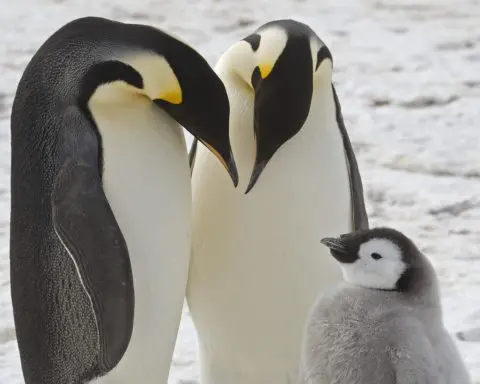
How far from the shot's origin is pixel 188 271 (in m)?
2.77

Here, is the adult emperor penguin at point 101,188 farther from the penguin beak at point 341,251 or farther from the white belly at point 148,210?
the penguin beak at point 341,251

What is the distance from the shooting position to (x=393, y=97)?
197 inches

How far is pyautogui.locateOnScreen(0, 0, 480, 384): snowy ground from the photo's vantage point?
3611 millimetres

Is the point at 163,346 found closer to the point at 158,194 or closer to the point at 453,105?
the point at 158,194

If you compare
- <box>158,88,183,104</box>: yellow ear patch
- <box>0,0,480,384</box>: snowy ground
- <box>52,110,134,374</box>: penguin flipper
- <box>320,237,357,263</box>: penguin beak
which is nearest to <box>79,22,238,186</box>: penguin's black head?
<box>158,88,183,104</box>: yellow ear patch

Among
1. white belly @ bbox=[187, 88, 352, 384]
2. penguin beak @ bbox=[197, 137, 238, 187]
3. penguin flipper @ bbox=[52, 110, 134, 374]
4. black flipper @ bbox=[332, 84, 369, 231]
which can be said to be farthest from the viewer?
black flipper @ bbox=[332, 84, 369, 231]

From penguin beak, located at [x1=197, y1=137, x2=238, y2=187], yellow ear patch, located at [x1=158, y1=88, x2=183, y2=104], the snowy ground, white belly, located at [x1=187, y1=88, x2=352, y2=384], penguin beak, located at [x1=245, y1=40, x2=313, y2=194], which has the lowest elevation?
the snowy ground

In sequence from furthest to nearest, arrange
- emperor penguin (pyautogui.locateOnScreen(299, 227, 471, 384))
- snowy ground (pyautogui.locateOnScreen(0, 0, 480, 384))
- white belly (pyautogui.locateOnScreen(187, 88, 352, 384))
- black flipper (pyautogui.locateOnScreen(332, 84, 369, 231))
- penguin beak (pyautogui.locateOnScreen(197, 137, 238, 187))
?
snowy ground (pyautogui.locateOnScreen(0, 0, 480, 384))
black flipper (pyautogui.locateOnScreen(332, 84, 369, 231))
white belly (pyautogui.locateOnScreen(187, 88, 352, 384))
penguin beak (pyautogui.locateOnScreen(197, 137, 238, 187))
emperor penguin (pyautogui.locateOnScreen(299, 227, 471, 384))

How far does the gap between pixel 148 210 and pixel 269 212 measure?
0.98ft

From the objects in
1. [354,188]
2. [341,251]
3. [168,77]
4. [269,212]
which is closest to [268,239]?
[269,212]

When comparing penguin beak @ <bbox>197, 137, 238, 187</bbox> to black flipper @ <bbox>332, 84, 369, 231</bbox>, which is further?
black flipper @ <bbox>332, 84, 369, 231</bbox>

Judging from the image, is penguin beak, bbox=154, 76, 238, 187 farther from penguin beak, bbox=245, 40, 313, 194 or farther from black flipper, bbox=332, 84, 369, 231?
black flipper, bbox=332, 84, 369, 231

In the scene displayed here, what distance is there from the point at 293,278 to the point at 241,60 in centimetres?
46

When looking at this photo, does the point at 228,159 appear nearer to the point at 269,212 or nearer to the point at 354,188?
the point at 269,212
